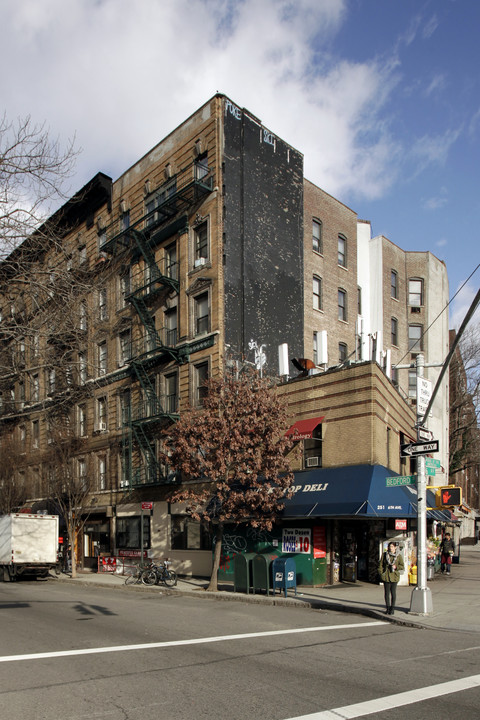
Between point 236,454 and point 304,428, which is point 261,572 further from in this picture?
point 304,428

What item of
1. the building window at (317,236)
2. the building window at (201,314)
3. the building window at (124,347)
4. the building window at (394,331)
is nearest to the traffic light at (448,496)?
the building window at (201,314)

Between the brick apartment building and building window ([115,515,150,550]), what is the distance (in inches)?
3.6

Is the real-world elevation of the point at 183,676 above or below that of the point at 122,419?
below

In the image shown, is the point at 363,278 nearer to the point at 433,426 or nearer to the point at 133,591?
the point at 433,426

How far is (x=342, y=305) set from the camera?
117ft

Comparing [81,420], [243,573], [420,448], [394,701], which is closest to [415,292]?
[81,420]

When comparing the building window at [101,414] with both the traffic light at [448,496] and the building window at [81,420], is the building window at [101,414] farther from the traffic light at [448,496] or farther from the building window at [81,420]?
the traffic light at [448,496]

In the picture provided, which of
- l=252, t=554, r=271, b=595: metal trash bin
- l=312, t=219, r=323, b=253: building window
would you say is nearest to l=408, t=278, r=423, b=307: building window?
l=312, t=219, r=323, b=253: building window

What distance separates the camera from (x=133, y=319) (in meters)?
32.5

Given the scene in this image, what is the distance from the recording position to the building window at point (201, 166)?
29.1 metres

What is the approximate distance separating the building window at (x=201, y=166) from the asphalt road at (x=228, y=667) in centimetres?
2024

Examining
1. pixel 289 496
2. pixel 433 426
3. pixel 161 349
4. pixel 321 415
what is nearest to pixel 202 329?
pixel 161 349

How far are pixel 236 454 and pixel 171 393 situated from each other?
988 cm

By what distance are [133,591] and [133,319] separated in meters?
14.4
